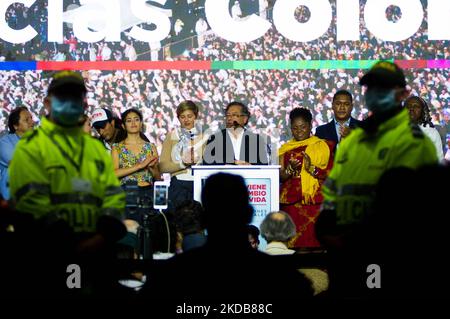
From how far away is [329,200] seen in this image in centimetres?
532

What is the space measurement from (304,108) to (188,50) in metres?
1.53

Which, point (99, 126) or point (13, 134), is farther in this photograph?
point (99, 126)

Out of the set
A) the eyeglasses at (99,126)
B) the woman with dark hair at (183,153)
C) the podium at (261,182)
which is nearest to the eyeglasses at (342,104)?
the podium at (261,182)

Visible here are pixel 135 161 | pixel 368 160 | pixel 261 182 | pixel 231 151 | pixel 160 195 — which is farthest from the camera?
pixel 231 151

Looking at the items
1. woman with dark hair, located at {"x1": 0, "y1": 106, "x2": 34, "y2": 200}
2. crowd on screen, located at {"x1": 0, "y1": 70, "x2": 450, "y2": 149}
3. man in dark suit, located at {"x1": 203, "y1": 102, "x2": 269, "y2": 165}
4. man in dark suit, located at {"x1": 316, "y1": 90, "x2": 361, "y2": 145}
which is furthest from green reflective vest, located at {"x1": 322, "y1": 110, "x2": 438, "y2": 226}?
crowd on screen, located at {"x1": 0, "y1": 70, "x2": 450, "y2": 149}

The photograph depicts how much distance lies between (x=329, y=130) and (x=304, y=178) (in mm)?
748

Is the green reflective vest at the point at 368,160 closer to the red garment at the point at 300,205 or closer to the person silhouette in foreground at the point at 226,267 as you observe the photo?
the person silhouette in foreground at the point at 226,267

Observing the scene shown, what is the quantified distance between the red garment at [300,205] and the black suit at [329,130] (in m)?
0.31

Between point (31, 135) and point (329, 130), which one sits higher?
point (329, 130)

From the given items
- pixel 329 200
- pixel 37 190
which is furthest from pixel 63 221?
pixel 329 200

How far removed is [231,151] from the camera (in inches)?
392

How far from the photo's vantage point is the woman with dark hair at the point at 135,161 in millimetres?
9789

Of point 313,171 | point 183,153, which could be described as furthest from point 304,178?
point 183,153

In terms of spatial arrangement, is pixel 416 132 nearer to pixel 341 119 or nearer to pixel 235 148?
pixel 235 148
